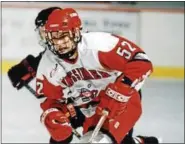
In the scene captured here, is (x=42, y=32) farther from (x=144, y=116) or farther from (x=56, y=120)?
(x=144, y=116)

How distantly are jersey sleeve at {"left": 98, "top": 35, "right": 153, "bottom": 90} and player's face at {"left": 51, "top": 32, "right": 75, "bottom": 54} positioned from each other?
0.10 meters

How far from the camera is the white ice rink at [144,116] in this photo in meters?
1.92

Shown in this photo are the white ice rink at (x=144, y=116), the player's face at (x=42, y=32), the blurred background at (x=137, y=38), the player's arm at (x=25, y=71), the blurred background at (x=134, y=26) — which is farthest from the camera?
the blurred background at (x=134, y=26)

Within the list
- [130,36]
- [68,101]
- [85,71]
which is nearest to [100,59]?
[85,71]

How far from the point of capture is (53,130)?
146 cm

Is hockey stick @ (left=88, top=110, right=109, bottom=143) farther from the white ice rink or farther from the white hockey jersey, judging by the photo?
the white ice rink

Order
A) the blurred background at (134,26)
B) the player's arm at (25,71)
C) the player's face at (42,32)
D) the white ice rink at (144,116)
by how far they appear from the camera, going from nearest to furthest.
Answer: the player's face at (42,32), the player's arm at (25,71), the white ice rink at (144,116), the blurred background at (134,26)

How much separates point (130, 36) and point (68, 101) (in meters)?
1.51

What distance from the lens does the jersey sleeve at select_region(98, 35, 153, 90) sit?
1.33 meters

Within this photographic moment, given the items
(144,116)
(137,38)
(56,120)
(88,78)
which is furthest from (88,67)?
(137,38)

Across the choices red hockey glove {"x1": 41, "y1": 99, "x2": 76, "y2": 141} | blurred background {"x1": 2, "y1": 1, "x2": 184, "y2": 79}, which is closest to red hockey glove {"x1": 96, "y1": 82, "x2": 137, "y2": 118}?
red hockey glove {"x1": 41, "y1": 99, "x2": 76, "y2": 141}

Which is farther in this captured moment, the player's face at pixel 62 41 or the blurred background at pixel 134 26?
the blurred background at pixel 134 26

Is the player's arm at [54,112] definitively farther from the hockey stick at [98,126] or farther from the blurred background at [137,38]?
the blurred background at [137,38]

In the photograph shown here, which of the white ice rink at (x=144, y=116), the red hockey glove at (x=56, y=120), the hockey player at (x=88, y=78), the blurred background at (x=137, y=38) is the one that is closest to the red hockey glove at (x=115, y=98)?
the hockey player at (x=88, y=78)
